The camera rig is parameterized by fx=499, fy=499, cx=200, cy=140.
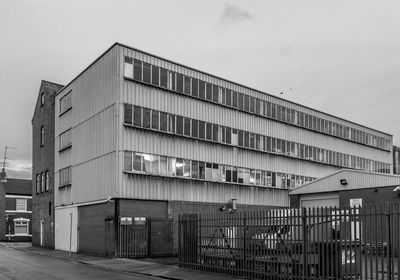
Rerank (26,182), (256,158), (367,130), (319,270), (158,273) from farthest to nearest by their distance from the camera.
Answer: (26,182) < (367,130) < (256,158) < (158,273) < (319,270)

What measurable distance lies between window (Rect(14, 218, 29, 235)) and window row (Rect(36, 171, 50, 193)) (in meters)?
22.0

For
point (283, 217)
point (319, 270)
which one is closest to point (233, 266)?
point (283, 217)

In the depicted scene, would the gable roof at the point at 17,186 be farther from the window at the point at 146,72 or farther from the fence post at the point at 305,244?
the fence post at the point at 305,244

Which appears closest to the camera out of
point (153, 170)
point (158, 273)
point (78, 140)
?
point (158, 273)

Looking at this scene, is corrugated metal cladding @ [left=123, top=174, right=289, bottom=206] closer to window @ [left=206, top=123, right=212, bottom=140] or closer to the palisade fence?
window @ [left=206, top=123, right=212, bottom=140]

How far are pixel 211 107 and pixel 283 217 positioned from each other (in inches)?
817

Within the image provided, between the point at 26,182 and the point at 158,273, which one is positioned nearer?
the point at 158,273

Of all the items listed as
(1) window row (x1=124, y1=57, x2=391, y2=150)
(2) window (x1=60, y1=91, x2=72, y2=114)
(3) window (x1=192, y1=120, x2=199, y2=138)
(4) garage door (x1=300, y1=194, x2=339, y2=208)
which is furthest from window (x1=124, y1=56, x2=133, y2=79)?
(4) garage door (x1=300, y1=194, x2=339, y2=208)

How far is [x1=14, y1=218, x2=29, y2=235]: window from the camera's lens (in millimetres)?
63178

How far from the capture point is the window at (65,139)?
36.8 m

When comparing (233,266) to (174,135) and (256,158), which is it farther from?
(256,158)

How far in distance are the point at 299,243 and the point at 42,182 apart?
32.3m

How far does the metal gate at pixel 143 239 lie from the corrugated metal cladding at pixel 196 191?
5.62ft

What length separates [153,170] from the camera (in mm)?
31250
